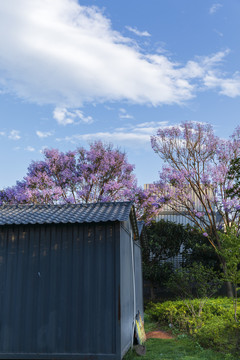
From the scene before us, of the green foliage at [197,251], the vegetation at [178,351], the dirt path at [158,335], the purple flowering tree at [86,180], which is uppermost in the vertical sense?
the purple flowering tree at [86,180]

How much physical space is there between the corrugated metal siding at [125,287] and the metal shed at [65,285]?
2 cm

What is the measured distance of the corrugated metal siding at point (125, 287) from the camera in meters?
7.17

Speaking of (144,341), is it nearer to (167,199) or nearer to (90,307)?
(90,307)

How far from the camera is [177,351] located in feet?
27.9

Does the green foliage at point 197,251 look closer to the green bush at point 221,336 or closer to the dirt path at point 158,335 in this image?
the dirt path at point 158,335

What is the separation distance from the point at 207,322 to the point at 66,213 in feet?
19.6

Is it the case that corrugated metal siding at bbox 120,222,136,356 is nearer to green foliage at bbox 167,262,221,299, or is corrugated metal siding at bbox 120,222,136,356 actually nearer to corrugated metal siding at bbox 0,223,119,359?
corrugated metal siding at bbox 0,223,119,359

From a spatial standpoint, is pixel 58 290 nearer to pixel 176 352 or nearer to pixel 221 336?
pixel 176 352

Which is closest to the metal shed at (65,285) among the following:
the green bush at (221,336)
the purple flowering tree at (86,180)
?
the green bush at (221,336)

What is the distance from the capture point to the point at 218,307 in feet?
40.7

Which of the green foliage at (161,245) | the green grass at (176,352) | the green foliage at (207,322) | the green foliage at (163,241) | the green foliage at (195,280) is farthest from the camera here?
the green foliage at (163,241)

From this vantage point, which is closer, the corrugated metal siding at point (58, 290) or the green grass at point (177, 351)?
the corrugated metal siding at point (58, 290)

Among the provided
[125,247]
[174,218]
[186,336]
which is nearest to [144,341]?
[186,336]

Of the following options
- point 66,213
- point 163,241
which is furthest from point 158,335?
point 163,241
